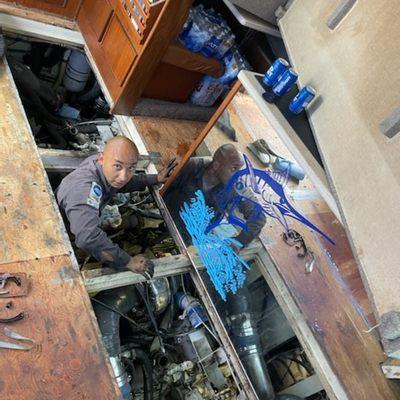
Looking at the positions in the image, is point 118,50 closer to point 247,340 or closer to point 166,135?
point 166,135

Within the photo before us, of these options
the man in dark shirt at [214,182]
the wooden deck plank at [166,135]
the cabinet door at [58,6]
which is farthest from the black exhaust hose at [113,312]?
the cabinet door at [58,6]

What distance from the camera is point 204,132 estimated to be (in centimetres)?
253

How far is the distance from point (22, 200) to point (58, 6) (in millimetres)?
2137

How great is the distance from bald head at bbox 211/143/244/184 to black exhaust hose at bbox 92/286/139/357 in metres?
1.02

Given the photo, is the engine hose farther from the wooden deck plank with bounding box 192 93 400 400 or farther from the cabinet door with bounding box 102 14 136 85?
Result: the cabinet door with bounding box 102 14 136 85

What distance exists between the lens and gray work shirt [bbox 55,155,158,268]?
2139 mm

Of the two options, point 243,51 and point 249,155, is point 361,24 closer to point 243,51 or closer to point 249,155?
point 249,155

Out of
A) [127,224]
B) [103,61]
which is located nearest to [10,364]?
[127,224]

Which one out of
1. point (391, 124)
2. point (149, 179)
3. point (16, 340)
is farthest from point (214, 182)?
point (16, 340)

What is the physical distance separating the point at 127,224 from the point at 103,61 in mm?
Answer: 1458

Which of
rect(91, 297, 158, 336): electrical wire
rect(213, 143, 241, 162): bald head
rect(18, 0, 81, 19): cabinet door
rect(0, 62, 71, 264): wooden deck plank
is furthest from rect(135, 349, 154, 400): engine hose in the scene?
rect(18, 0, 81, 19): cabinet door

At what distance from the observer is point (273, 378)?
2.59 m

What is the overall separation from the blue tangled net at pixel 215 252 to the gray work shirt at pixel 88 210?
549 millimetres

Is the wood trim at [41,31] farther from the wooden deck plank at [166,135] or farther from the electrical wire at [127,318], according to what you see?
the electrical wire at [127,318]
